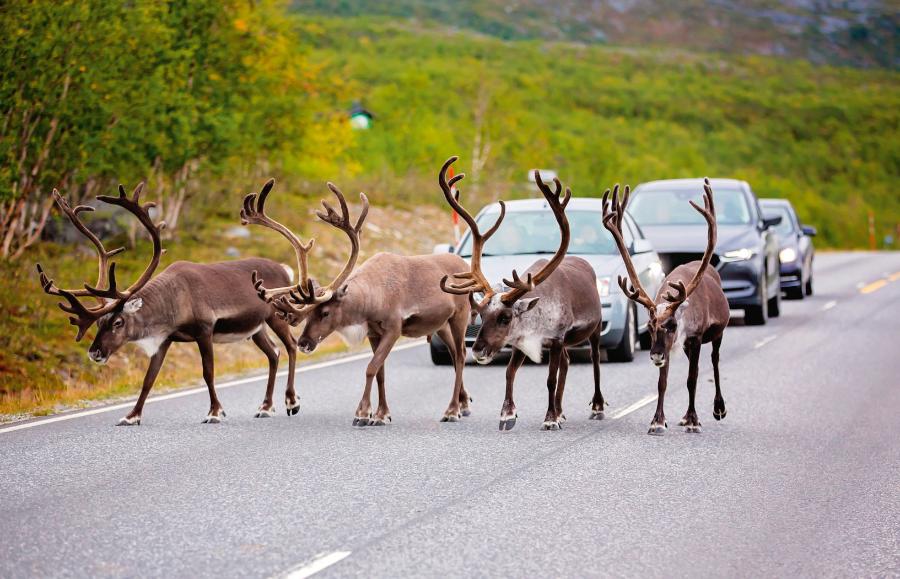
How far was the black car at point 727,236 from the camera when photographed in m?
21.4

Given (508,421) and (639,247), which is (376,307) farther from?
(639,247)

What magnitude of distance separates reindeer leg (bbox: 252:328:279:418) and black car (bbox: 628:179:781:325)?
9132 millimetres

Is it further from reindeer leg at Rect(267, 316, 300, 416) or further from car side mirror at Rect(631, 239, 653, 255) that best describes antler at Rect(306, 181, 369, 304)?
car side mirror at Rect(631, 239, 653, 255)

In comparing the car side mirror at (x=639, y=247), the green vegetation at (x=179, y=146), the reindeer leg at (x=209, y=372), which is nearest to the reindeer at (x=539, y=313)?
the reindeer leg at (x=209, y=372)

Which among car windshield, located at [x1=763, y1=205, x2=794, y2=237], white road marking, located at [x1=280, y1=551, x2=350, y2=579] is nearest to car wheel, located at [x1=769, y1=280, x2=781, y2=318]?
car windshield, located at [x1=763, y1=205, x2=794, y2=237]

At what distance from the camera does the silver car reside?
53.3 feet

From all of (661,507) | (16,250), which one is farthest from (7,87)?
(661,507)

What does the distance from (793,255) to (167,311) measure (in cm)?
1841

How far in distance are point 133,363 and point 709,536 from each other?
15.3m

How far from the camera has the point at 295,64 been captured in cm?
3278

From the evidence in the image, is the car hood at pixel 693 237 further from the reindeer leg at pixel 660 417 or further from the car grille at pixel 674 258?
the reindeer leg at pixel 660 417

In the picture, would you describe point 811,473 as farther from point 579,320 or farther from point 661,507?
point 579,320

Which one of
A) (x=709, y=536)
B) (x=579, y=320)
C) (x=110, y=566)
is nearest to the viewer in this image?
(x=110, y=566)

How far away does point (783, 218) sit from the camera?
29984 millimetres
